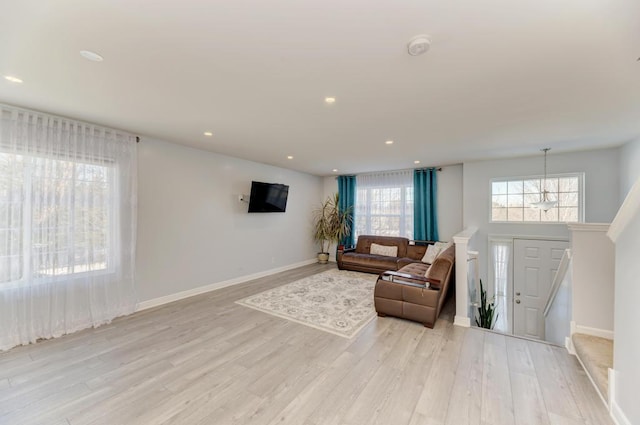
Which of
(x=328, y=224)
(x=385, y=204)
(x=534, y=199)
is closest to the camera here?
(x=534, y=199)

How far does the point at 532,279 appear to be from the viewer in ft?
15.9

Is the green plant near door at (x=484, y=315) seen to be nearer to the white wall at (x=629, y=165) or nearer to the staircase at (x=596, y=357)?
the staircase at (x=596, y=357)

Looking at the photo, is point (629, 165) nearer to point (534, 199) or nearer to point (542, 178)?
point (542, 178)

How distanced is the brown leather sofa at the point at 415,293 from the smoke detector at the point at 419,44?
2.54 metres

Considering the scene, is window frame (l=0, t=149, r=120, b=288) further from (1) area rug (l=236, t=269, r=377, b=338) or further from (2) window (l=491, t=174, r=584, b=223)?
(2) window (l=491, t=174, r=584, b=223)

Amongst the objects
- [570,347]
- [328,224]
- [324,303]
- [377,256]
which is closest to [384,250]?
[377,256]

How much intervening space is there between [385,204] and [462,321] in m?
3.83

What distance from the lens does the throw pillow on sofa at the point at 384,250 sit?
6199mm

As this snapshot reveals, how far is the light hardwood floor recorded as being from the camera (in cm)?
182

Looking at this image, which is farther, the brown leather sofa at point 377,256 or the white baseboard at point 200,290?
the brown leather sofa at point 377,256

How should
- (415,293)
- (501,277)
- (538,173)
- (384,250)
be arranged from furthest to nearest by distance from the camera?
(384,250) → (501,277) → (538,173) → (415,293)

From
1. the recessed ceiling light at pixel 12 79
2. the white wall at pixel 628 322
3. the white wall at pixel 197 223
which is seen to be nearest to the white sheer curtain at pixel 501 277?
the white wall at pixel 628 322

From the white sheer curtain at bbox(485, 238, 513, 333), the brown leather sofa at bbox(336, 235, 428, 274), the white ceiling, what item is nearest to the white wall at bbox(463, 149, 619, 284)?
the white sheer curtain at bbox(485, 238, 513, 333)

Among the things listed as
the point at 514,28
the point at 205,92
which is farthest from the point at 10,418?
the point at 514,28
